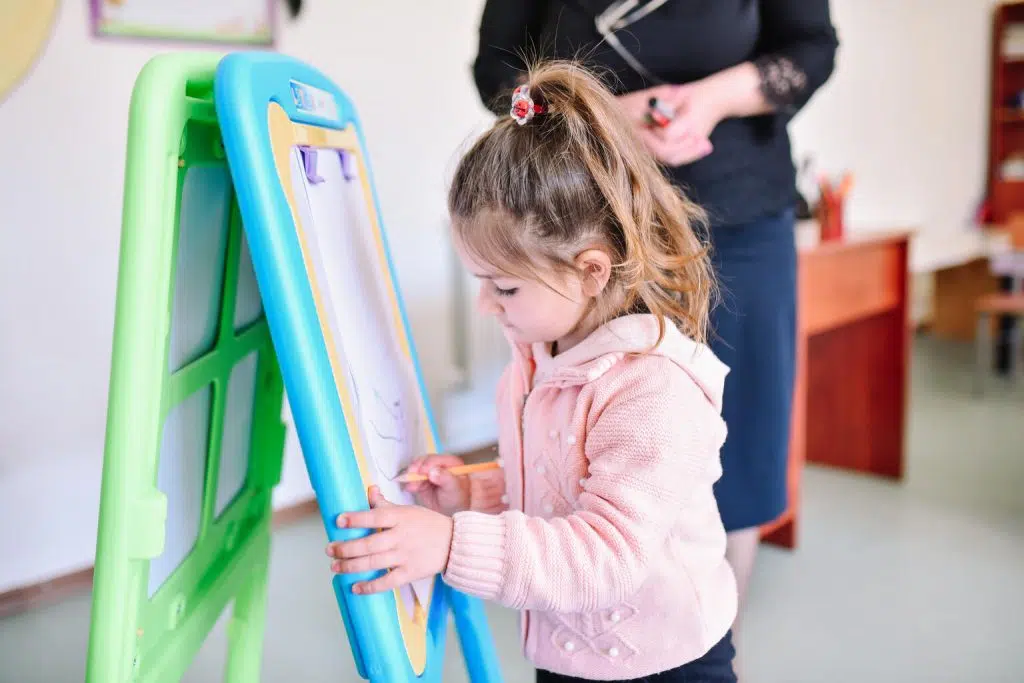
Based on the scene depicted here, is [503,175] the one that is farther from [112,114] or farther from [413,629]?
[112,114]

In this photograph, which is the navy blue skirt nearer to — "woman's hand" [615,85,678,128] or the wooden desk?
"woman's hand" [615,85,678,128]

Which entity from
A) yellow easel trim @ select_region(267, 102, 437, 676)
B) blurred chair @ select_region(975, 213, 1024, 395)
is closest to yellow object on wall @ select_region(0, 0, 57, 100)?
yellow easel trim @ select_region(267, 102, 437, 676)

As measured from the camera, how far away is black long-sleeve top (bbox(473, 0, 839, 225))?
3.65 feet

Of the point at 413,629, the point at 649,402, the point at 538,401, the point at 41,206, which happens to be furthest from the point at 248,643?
the point at 41,206

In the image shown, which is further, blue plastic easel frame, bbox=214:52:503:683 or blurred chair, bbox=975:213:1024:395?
blurred chair, bbox=975:213:1024:395

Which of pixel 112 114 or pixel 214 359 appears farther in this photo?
pixel 112 114

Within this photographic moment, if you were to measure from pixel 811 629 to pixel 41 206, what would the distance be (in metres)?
1.75

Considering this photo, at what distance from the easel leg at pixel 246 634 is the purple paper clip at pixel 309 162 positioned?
18.0 inches

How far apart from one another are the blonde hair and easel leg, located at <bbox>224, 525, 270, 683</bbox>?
0.47 metres

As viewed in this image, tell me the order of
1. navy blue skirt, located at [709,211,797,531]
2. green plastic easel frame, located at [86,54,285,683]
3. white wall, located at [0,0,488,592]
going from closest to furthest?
green plastic easel frame, located at [86,54,285,683], navy blue skirt, located at [709,211,797,531], white wall, located at [0,0,488,592]

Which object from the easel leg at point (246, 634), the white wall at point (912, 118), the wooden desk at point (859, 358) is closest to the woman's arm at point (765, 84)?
the easel leg at point (246, 634)

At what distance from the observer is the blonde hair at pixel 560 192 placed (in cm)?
80

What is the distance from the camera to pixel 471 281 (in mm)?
2590

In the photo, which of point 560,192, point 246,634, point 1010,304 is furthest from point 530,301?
point 1010,304
